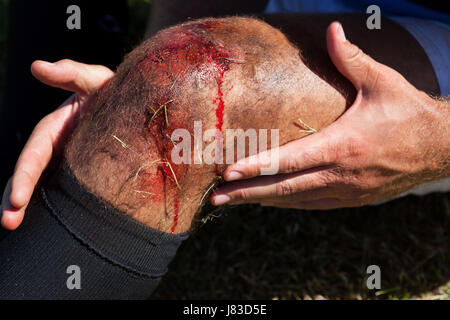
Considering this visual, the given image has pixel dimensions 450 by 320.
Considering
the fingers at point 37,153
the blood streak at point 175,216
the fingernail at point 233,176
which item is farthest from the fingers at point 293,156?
the fingers at point 37,153

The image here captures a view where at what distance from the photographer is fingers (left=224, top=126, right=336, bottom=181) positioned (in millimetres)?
1317

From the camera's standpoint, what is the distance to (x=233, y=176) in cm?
133

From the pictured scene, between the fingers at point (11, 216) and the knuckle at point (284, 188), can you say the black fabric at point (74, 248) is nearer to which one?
the fingers at point (11, 216)

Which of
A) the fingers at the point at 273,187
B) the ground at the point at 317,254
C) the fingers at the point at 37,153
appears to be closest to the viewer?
the fingers at the point at 37,153

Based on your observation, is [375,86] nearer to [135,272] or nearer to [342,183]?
[342,183]

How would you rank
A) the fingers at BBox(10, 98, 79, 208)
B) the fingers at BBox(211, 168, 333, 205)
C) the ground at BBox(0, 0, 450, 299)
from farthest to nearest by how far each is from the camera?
the ground at BBox(0, 0, 450, 299) → the fingers at BBox(211, 168, 333, 205) → the fingers at BBox(10, 98, 79, 208)

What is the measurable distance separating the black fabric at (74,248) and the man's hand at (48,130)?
7cm

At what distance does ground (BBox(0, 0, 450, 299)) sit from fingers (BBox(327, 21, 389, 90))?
0.80 m

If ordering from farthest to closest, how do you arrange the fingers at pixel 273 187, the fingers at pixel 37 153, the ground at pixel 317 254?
the ground at pixel 317 254 → the fingers at pixel 273 187 → the fingers at pixel 37 153

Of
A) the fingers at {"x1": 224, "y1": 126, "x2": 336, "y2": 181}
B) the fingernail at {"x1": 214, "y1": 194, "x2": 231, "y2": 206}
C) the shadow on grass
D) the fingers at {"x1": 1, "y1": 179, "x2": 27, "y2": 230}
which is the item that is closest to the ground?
the shadow on grass

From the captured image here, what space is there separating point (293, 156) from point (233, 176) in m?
0.16

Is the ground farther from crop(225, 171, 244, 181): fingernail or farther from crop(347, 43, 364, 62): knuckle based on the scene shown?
crop(347, 43, 364, 62): knuckle

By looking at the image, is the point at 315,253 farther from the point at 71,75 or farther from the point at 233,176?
the point at 71,75

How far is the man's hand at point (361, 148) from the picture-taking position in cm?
132
